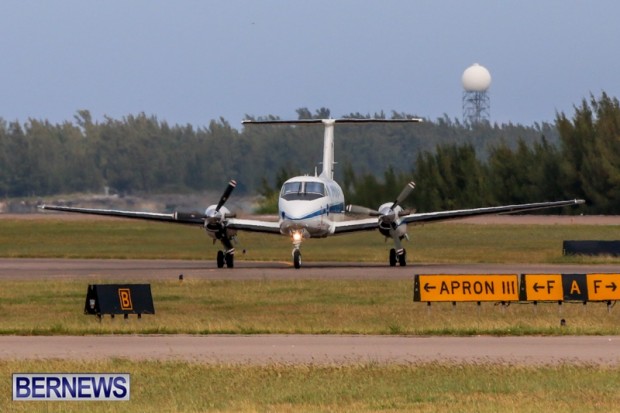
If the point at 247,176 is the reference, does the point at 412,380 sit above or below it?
below

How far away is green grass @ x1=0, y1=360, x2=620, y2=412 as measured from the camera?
16.8 m

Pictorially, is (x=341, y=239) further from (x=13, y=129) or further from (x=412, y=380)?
(x=412, y=380)

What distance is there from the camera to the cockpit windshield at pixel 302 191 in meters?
46.1

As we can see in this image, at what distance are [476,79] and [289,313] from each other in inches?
3668

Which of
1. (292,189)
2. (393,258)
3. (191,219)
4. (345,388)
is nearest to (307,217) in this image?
(292,189)

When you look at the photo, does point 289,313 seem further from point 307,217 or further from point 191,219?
point 191,219

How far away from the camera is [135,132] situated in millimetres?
85625

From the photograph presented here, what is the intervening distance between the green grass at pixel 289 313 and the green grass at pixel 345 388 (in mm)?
5984

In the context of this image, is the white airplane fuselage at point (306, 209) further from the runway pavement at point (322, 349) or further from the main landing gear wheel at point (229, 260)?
the runway pavement at point (322, 349)

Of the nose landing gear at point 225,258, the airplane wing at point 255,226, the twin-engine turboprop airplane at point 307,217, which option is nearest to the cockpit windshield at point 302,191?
the twin-engine turboprop airplane at point 307,217

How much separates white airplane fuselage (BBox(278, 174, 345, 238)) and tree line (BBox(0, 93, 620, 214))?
860 inches

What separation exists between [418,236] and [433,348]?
5003 cm

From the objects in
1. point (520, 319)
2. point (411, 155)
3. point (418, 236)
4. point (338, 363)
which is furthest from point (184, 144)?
point (338, 363)

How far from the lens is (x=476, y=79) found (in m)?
122
